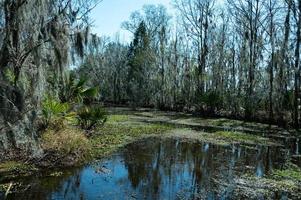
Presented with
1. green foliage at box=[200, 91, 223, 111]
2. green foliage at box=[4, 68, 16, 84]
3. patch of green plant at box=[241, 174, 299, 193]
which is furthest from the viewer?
green foliage at box=[200, 91, 223, 111]

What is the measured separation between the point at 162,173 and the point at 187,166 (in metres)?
1.36

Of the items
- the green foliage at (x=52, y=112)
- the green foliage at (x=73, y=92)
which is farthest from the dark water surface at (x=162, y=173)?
the green foliage at (x=73, y=92)

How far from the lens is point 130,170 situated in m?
10.7

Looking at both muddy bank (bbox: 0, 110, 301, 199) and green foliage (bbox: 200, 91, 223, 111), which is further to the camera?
green foliage (bbox: 200, 91, 223, 111)

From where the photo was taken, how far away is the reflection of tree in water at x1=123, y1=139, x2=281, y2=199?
349 inches

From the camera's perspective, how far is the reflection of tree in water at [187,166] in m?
8.87

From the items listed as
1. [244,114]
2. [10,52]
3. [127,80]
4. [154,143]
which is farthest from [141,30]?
[10,52]

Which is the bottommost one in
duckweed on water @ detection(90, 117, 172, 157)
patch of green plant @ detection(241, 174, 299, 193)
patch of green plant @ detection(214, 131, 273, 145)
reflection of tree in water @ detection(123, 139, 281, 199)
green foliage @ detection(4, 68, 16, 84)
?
patch of green plant @ detection(241, 174, 299, 193)

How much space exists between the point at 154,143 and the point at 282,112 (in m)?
13.0

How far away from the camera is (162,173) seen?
10500 mm

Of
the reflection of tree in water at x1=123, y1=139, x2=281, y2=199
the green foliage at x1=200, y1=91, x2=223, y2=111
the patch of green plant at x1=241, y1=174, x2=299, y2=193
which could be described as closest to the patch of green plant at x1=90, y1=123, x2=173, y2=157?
the reflection of tree in water at x1=123, y1=139, x2=281, y2=199

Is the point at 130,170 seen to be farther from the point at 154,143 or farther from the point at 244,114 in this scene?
the point at 244,114

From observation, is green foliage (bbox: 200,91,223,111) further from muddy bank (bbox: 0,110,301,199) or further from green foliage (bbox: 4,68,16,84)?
green foliage (bbox: 4,68,16,84)

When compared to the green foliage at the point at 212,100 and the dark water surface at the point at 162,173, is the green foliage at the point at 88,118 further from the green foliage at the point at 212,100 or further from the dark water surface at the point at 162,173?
the green foliage at the point at 212,100
